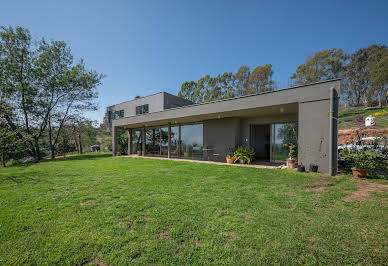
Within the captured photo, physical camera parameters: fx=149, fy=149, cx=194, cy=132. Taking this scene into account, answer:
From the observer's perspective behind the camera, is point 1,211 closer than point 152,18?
Yes

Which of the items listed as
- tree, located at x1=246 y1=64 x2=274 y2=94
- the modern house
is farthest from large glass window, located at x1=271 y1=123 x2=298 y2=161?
tree, located at x1=246 y1=64 x2=274 y2=94

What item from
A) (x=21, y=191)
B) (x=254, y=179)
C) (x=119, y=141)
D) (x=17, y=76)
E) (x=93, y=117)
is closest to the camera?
(x=21, y=191)

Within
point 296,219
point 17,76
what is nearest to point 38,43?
point 17,76

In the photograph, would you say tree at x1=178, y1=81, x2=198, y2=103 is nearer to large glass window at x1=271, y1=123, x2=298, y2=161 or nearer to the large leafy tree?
the large leafy tree

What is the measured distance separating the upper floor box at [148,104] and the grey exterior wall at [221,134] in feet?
23.0

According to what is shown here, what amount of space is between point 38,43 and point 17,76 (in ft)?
12.7

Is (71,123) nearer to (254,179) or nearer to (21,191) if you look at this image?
(21,191)

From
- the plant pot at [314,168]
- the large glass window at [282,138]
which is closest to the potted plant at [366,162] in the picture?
the plant pot at [314,168]

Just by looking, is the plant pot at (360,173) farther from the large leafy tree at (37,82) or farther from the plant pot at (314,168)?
the large leafy tree at (37,82)

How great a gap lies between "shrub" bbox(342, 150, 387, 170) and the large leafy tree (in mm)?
20480

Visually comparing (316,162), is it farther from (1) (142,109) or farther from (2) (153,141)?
(1) (142,109)

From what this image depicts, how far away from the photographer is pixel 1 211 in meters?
3.14

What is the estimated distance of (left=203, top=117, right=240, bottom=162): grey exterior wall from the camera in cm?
932

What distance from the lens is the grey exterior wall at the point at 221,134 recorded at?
30.6ft
